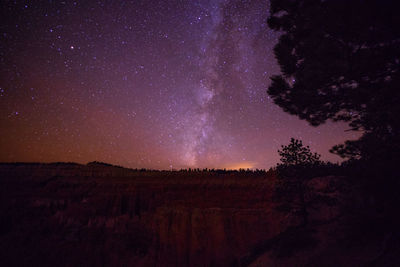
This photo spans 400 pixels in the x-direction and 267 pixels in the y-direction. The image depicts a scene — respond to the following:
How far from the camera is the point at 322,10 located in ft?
25.0

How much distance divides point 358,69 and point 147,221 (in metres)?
17.0

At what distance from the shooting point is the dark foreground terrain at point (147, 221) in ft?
44.8

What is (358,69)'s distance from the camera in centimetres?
757

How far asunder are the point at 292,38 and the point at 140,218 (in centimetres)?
1668

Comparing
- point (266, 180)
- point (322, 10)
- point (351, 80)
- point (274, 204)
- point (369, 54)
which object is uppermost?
point (322, 10)

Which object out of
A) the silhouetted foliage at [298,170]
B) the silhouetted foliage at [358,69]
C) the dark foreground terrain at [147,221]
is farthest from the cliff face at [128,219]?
the silhouetted foliage at [358,69]

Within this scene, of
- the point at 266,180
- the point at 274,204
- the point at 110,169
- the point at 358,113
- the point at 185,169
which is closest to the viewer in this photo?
Answer: the point at 358,113

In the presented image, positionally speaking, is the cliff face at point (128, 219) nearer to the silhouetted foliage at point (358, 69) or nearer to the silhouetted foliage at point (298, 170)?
the silhouetted foliage at point (298, 170)

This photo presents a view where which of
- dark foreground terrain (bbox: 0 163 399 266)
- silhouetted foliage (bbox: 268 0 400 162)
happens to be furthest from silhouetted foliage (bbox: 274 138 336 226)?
silhouetted foliage (bbox: 268 0 400 162)

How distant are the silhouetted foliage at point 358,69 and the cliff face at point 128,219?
30.3 ft

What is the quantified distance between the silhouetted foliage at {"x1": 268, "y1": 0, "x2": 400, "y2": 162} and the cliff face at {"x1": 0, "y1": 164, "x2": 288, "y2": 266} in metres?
9.24

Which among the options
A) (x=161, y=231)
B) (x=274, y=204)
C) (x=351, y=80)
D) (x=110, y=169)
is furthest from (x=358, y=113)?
(x=110, y=169)

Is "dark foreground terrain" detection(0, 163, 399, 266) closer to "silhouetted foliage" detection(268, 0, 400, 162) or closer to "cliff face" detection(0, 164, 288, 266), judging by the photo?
"cliff face" detection(0, 164, 288, 266)

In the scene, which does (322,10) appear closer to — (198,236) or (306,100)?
(306,100)
